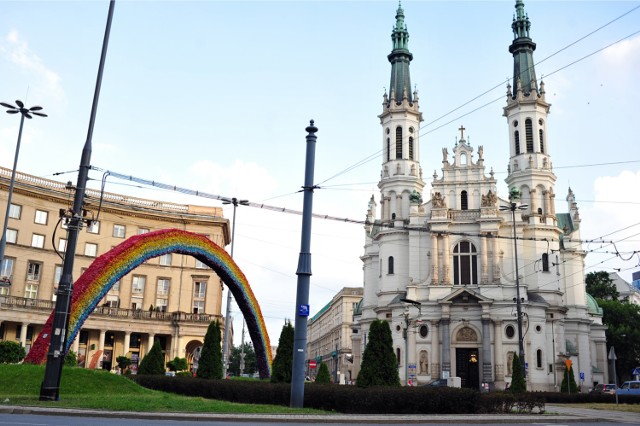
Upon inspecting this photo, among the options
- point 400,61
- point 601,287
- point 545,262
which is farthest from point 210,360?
point 601,287

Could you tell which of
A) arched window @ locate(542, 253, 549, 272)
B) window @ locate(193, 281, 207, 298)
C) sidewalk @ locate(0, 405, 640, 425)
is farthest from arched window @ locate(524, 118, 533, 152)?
sidewalk @ locate(0, 405, 640, 425)

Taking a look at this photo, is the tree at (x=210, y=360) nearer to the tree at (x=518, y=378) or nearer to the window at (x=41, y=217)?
the tree at (x=518, y=378)

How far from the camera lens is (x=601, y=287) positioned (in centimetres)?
10856

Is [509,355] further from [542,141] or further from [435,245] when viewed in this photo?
[542,141]

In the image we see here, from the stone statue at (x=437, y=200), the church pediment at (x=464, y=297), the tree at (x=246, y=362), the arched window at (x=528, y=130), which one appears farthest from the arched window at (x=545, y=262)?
the tree at (x=246, y=362)

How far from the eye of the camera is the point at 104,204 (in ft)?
223

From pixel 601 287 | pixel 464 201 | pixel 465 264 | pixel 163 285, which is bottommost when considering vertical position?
pixel 163 285

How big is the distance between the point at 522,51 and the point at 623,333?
42963mm

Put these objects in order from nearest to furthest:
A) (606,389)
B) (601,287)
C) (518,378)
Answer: (518,378)
(606,389)
(601,287)

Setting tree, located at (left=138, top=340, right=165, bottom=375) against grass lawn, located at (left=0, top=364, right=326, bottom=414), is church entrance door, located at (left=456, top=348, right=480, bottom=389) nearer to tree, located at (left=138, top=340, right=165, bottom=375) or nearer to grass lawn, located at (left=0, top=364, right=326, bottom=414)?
tree, located at (left=138, top=340, right=165, bottom=375)

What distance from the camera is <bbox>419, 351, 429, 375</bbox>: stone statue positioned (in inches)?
2702

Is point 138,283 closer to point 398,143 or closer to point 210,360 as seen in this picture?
point 398,143

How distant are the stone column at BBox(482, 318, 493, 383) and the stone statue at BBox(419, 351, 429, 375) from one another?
5.93 m

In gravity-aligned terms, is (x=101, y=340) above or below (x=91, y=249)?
below
